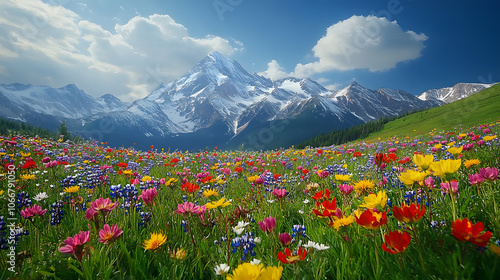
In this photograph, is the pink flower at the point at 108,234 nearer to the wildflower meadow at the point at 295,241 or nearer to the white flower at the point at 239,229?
the wildflower meadow at the point at 295,241

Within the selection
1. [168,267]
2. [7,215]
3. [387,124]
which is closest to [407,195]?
[168,267]

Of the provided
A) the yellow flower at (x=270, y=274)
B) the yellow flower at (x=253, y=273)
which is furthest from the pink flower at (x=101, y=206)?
the yellow flower at (x=270, y=274)

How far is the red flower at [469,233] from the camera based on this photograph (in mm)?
1145

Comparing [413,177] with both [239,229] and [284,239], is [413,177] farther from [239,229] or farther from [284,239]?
[239,229]

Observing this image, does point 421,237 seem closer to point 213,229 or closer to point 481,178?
point 481,178

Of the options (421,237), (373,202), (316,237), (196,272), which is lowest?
(196,272)

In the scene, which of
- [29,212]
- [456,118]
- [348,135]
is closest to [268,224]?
[29,212]

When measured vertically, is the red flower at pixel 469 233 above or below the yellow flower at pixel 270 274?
above

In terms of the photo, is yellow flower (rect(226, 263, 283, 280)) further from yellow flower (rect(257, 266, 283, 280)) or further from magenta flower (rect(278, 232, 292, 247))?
magenta flower (rect(278, 232, 292, 247))

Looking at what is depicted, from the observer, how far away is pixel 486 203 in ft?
7.50

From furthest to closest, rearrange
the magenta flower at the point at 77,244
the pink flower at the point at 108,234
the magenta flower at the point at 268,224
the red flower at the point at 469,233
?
the magenta flower at the point at 268,224 < the pink flower at the point at 108,234 < the magenta flower at the point at 77,244 < the red flower at the point at 469,233

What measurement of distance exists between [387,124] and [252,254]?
5022 inches

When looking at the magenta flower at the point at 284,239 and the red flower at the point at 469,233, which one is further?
the magenta flower at the point at 284,239

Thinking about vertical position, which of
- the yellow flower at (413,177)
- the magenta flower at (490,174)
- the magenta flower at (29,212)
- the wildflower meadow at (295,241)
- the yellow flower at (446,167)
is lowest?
the wildflower meadow at (295,241)
